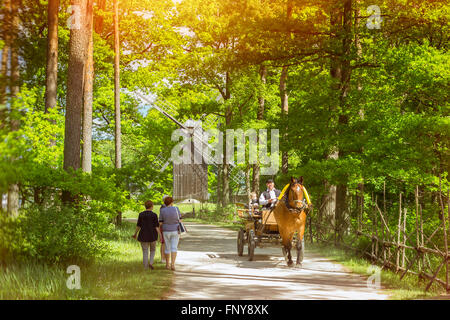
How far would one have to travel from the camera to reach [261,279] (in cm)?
1295

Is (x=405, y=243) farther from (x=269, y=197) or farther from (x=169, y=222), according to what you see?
(x=169, y=222)

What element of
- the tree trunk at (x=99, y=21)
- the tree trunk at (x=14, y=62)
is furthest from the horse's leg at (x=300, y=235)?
the tree trunk at (x=99, y=21)

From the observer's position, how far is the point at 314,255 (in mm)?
19547

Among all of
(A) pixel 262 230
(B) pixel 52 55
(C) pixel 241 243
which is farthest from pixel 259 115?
(A) pixel 262 230

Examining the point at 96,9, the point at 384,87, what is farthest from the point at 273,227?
the point at 96,9

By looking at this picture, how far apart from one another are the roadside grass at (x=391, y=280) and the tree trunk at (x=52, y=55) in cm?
1319

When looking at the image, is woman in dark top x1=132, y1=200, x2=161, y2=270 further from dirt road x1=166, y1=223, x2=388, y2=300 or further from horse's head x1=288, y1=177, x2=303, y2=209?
horse's head x1=288, y1=177, x2=303, y2=209

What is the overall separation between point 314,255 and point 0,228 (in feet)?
42.5

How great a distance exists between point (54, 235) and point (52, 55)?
1336 cm

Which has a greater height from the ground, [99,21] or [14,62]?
[99,21]

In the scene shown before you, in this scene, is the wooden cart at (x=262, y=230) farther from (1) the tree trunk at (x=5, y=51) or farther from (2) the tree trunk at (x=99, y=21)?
(2) the tree trunk at (x=99, y=21)

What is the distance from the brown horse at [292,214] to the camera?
47.5 ft

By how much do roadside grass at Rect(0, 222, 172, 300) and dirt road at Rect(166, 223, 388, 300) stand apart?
507mm

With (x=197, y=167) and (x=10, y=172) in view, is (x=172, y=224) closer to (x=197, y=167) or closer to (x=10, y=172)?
(x=10, y=172)
